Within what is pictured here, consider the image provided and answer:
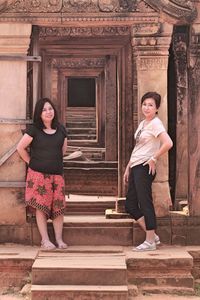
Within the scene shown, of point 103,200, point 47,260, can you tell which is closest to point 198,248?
point 47,260

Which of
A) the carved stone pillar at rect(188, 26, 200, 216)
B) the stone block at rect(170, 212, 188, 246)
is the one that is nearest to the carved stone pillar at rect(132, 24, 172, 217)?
the stone block at rect(170, 212, 188, 246)

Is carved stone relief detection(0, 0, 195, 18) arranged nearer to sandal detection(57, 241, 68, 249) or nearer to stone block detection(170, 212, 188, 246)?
stone block detection(170, 212, 188, 246)

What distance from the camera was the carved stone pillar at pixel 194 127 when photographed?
24.5 ft

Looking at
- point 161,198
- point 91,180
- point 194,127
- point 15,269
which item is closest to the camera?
point 15,269

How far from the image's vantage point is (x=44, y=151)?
22.8 feet

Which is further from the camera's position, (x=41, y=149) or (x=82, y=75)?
(x=82, y=75)

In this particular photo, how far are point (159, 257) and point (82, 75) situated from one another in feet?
42.2

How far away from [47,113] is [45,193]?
991 mm

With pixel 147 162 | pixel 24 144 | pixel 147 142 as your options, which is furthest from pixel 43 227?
pixel 147 142

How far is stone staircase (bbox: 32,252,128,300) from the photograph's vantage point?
5.98 m

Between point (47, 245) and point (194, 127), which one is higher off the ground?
point (194, 127)

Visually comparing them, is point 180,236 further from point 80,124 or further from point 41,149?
point 80,124

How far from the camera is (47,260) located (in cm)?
648

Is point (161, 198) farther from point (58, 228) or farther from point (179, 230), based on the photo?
point (58, 228)
